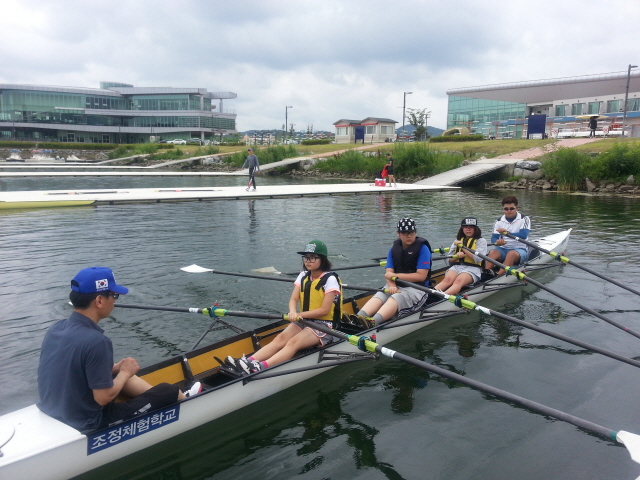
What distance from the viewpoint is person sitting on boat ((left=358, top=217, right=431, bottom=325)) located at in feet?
26.0

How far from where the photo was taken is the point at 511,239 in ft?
38.1

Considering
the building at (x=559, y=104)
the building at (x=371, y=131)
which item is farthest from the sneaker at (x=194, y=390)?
the building at (x=371, y=131)

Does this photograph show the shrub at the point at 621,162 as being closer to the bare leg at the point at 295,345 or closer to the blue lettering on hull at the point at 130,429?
the bare leg at the point at 295,345

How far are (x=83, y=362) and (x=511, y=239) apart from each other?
1008 cm

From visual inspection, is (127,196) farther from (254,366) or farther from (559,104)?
(559,104)

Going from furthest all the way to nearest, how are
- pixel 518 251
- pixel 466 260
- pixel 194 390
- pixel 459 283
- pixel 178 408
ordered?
pixel 518 251 < pixel 466 260 < pixel 459 283 < pixel 194 390 < pixel 178 408

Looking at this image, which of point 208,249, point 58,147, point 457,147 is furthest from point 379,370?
point 58,147

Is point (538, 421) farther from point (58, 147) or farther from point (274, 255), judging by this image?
point (58, 147)

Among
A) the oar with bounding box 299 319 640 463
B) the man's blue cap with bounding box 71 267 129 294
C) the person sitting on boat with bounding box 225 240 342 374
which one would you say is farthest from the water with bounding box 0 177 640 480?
the man's blue cap with bounding box 71 267 129 294

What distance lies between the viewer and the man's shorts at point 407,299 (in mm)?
8055

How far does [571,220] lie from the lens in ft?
65.5

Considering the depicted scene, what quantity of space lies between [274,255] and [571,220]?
1341 centimetres

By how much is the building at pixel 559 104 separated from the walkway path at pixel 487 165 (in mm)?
8383

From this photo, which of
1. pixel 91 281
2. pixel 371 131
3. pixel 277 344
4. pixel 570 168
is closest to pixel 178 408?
pixel 277 344
